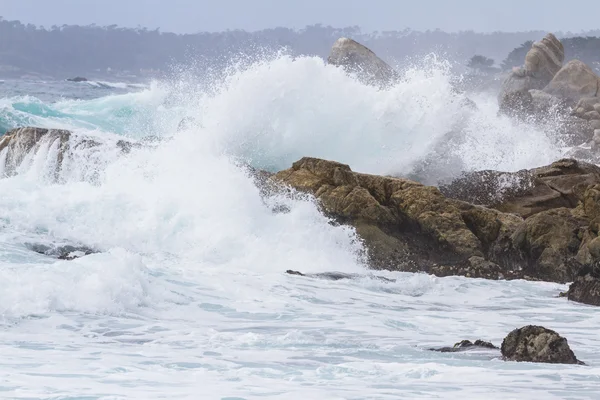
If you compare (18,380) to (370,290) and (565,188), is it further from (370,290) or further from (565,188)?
(565,188)

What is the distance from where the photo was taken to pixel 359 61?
97.5 feet

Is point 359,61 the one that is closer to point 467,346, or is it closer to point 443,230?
point 443,230

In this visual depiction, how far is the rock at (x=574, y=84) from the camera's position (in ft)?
96.3

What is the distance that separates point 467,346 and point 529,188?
691 centimetres

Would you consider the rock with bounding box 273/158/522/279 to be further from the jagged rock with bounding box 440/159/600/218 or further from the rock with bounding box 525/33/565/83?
the rock with bounding box 525/33/565/83

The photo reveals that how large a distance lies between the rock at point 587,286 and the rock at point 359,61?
1422 centimetres

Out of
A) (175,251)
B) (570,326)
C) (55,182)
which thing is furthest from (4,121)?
(570,326)

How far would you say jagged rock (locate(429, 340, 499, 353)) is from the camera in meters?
8.76

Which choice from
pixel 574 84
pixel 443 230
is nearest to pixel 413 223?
pixel 443 230

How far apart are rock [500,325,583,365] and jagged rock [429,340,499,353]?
1.30 feet

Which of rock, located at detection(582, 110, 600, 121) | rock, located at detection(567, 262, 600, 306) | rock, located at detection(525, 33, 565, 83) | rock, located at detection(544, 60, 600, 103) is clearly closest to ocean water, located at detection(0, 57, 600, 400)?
rock, located at detection(567, 262, 600, 306)

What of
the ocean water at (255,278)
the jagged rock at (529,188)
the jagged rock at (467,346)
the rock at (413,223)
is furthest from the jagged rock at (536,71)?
the jagged rock at (467,346)

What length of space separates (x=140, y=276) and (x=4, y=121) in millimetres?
17522

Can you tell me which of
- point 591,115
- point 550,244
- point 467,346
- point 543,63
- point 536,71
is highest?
point 543,63
